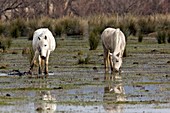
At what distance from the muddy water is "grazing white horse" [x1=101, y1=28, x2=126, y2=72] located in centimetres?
37

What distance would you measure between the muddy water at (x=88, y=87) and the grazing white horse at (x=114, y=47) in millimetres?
375

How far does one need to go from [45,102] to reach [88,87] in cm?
281

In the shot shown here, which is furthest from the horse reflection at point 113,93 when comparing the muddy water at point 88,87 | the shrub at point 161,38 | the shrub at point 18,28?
the shrub at point 18,28

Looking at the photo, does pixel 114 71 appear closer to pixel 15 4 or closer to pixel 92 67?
pixel 92 67

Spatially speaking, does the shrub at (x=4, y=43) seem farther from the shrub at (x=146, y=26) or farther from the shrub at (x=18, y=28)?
the shrub at (x=146, y=26)

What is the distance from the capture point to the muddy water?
1357 cm

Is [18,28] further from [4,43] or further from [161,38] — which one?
[161,38]

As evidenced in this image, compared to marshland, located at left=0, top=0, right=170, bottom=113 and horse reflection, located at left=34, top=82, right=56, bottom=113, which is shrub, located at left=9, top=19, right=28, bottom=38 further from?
horse reflection, located at left=34, top=82, right=56, bottom=113

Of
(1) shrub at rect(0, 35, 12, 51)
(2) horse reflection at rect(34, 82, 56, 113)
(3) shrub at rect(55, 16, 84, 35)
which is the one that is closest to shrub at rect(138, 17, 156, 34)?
(3) shrub at rect(55, 16, 84, 35)

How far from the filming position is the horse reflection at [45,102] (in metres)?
13.1

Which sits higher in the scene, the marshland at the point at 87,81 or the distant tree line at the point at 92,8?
the distant tree line at the point at 92,8

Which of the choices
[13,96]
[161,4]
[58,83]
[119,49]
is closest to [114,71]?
[119,49]

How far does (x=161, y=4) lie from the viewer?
227ft

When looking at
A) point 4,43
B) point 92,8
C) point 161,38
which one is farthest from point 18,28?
point 92,8
